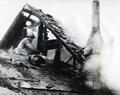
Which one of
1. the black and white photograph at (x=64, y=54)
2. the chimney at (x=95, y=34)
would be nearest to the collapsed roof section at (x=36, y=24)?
the black and white photograph at (x=64, y=54)

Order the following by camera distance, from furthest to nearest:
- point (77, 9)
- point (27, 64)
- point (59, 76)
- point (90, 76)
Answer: point (77, 9) → point (27, 64) → point (59, 76) → point (90, 76)

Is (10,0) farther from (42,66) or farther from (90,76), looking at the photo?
(90,76)

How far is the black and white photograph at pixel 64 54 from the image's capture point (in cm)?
639

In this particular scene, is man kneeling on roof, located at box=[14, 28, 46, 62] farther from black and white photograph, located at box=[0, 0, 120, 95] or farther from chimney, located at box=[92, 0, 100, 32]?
chimney, located at box=[92, 0, 100, 32]

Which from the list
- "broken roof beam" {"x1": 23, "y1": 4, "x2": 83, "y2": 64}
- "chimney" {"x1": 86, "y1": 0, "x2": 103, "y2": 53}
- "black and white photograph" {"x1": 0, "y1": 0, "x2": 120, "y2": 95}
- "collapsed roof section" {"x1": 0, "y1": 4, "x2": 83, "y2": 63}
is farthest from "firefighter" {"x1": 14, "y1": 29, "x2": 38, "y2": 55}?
"chimney" {"x1": 86, "y1": 0, "x2": 103, "y2": 53}

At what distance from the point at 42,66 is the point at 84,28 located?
1977 mm

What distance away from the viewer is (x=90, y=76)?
6.45 meters

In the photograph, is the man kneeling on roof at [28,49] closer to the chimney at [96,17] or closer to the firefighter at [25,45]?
the firefighter at [25,45]

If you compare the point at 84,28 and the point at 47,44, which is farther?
the point at 84,28

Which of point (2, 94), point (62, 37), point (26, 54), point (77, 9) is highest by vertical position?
point (77, 9)

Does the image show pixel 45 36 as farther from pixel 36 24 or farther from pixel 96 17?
pixel 96 17

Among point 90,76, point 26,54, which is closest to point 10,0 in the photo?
A: point 26,54

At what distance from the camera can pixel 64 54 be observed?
7883mm

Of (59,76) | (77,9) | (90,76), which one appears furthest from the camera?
(77,9)
